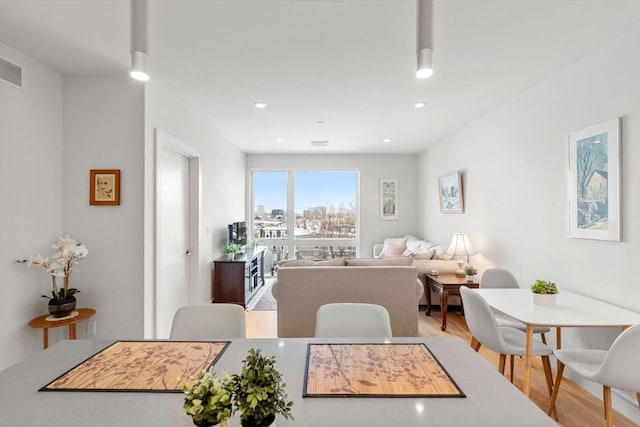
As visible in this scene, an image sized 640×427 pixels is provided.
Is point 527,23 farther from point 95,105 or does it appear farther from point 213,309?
point 95,105

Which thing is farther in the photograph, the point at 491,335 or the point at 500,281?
the point at 500,281

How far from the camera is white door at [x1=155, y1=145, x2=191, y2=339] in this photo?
307 centimetres

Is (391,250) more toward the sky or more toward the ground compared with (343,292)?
more toward the sky

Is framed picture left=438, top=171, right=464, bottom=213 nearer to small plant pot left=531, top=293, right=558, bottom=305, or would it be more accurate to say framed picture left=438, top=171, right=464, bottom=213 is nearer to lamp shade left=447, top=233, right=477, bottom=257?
lamp shade left=447, top=233, right=477, bottom=257

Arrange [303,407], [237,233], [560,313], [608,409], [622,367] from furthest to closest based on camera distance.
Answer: [237,233] < [560,313] < [608,409] < [622,367] < [303,407]

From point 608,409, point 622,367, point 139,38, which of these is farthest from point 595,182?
point 139,38

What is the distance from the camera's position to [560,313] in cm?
211

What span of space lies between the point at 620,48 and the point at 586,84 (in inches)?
12.2

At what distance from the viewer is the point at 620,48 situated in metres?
2.23

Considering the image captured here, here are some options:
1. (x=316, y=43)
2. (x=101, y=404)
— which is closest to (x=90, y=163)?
(x=316, y=43)

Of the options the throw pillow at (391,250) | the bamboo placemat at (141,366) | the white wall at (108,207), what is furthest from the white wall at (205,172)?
the throw pillow at (391,250)

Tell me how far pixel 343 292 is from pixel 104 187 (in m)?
2.38

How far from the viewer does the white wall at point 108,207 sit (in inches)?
111

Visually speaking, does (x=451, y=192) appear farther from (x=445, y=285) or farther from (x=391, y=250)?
(x=445, y=285)
